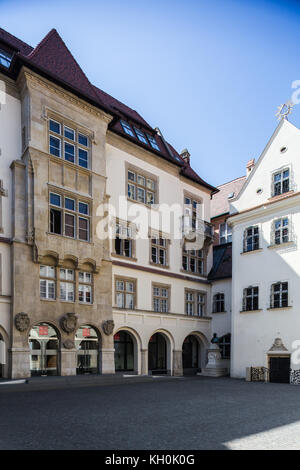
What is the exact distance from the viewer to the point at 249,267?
25.5m

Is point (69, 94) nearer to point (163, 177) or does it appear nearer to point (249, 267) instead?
point (163, 177)

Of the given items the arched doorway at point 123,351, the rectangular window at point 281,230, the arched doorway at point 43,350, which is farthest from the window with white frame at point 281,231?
the arched doorway at point 43,350

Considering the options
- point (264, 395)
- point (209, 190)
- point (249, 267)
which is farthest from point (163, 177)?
point (264, 395)

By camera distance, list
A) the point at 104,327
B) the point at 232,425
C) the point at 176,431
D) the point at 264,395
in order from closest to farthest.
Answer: the point at 176,431, the point at 232,425, the point at 264,395, the point at 104,327

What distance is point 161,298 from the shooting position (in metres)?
26.2

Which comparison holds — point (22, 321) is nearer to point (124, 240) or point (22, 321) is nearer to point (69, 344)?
point (69, 344)

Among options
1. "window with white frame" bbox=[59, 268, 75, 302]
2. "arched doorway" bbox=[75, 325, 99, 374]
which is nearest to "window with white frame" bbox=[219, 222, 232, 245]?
"arched doorway" bbox=[75, 325, 99, 374]

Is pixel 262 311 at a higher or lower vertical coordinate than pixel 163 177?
lower

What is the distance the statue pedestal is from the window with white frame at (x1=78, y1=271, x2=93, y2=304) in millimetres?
9576

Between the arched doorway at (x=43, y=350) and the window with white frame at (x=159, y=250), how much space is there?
27.6 ft

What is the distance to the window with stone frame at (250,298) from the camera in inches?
980

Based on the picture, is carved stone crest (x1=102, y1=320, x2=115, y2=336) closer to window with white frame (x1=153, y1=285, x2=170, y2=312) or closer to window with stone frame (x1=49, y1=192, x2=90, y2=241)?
window with white frame (x1=153, y1=285, x2=170, y2=312)

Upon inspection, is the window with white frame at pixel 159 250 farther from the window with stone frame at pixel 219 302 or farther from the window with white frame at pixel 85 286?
the window with white frame at pixel 85 286

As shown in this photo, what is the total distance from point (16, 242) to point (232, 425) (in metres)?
12.8
